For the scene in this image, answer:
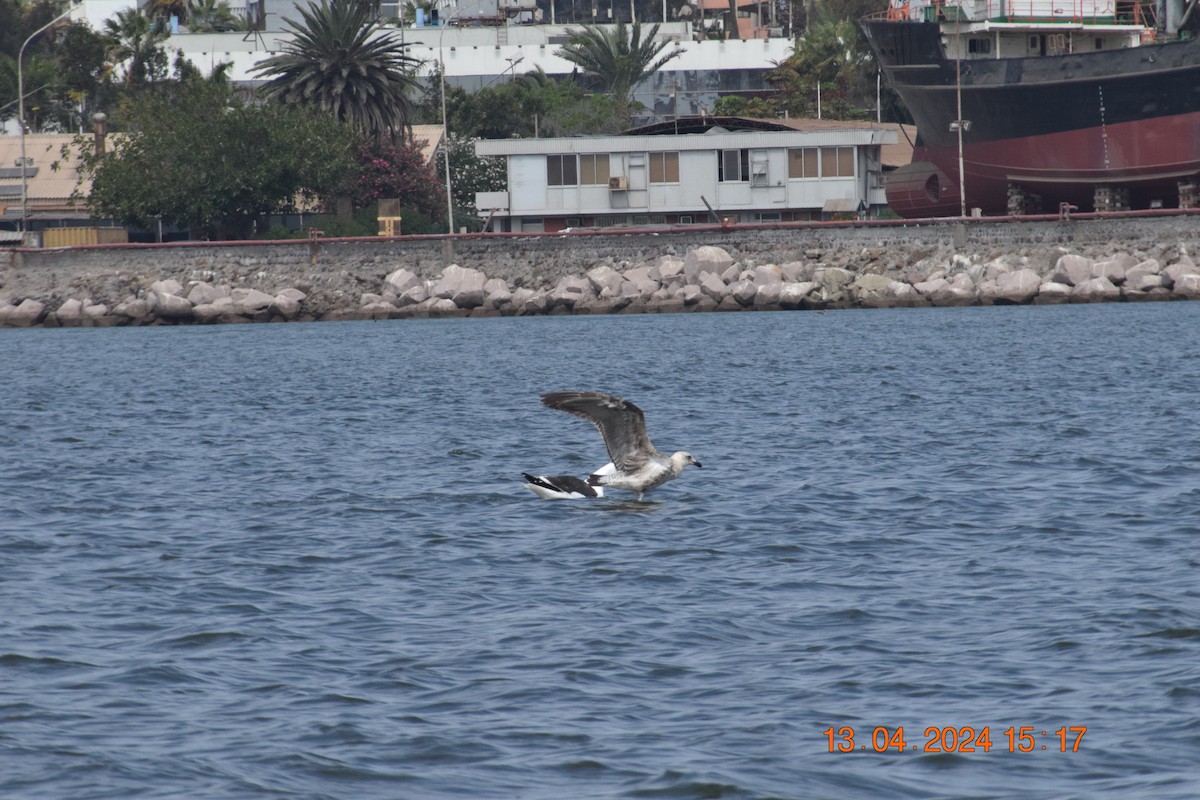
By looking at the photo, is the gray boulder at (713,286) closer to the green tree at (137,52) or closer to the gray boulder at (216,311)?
the gray boulder at (216,311)

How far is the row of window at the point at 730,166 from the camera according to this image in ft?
222

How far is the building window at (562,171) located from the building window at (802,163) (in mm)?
8601

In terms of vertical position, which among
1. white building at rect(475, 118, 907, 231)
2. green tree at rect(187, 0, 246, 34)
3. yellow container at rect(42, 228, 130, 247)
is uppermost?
green tree at rect(187, 0, 246, 34)

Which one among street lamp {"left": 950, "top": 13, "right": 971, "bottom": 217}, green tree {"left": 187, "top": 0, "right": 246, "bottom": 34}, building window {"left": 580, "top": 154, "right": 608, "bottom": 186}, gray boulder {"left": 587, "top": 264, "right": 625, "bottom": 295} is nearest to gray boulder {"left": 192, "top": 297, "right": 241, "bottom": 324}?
gray boulder {"left": 587, "top": 264, "right": 625, "bottom": 295}

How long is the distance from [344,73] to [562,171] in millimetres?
10204

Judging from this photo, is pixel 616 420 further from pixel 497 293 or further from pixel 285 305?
pixel 285 305

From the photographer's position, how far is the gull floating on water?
14875 mm

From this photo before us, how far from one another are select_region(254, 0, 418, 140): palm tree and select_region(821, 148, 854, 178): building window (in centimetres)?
1751

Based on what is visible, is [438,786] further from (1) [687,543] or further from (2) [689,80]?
(2) [689,80]

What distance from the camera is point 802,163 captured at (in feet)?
222

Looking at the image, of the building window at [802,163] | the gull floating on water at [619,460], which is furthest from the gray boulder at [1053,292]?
the gull floating on water at [619,460]

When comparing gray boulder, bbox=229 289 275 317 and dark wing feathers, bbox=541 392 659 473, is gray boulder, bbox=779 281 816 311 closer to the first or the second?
gray boulder, bbox=229 289 275 317

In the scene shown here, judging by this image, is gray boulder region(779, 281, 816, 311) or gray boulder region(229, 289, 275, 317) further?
gray boulder region(229, 289, 275, 317)

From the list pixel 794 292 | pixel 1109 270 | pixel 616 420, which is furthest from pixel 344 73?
pixel 616 420
